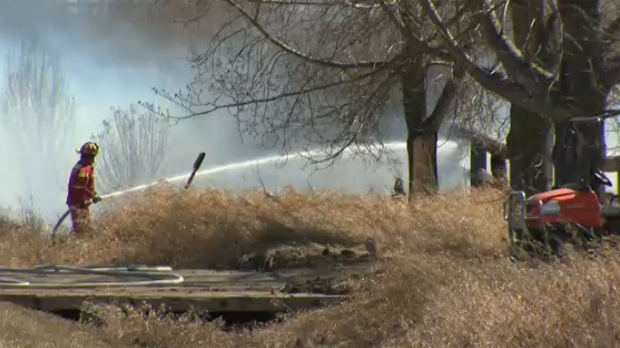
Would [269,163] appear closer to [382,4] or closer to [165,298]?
[382,4]

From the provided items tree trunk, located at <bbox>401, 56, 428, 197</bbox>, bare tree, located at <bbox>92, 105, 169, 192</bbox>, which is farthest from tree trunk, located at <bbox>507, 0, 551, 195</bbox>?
bare tree, located at <bbox>92, 105, 169, 192</bbox>

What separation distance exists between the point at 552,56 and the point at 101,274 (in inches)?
249

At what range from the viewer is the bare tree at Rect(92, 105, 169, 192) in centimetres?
3391

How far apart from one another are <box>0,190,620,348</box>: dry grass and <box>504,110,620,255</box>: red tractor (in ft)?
1.47

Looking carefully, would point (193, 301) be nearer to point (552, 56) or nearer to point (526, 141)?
point (552, 56)

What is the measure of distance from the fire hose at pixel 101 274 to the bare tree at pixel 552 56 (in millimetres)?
4339

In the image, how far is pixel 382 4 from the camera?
15750 mm

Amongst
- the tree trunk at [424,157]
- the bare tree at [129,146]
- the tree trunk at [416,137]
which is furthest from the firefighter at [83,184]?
the bare tree at [129,146]

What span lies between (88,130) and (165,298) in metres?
23.0

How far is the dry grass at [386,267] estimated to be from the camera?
27.4 feet

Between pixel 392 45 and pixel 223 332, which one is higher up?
pixel 392 45

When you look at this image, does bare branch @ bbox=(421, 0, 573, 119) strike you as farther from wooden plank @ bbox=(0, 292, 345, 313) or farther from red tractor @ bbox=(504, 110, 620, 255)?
wooden plank @ bbox=(0, 292, 345, 313)

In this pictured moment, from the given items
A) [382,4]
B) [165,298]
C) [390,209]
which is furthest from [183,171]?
[165,298]

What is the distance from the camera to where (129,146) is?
34.1 metres
